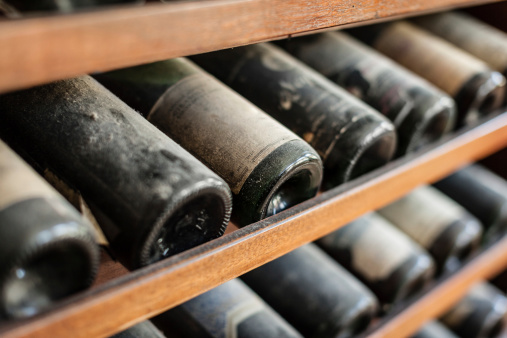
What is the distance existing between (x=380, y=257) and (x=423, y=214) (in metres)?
0.20

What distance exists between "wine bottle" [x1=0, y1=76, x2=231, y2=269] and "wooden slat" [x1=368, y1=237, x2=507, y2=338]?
524 mm

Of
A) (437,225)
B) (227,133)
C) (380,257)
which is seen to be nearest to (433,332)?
(437,225)

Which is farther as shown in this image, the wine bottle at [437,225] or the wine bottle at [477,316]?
the wine bottle at [477,316]

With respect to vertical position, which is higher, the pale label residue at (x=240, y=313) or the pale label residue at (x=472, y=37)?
Result: the pale label residue at (x=472, y=37)

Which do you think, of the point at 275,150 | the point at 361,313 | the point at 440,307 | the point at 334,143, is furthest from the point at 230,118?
the point at 440,307

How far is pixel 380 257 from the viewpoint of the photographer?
89 centimetres

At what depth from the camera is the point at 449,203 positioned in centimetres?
108

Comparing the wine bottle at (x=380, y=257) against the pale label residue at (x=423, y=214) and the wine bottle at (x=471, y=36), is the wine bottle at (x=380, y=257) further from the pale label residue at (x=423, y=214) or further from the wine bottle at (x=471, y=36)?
the wine bottle at (x=471, y=36)

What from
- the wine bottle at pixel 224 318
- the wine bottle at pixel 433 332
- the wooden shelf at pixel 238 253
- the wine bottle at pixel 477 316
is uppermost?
the wooden shelf at pixel 238 253

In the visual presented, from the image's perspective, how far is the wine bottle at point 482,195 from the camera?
3.77 ft

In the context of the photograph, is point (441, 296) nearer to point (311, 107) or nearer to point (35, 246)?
point (311, 107)

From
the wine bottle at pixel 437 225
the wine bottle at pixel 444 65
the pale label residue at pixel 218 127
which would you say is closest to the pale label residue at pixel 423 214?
the wine bottle at pixel 437 225

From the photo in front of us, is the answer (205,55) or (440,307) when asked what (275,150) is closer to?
(205,55)

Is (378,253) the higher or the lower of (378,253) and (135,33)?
the lower
